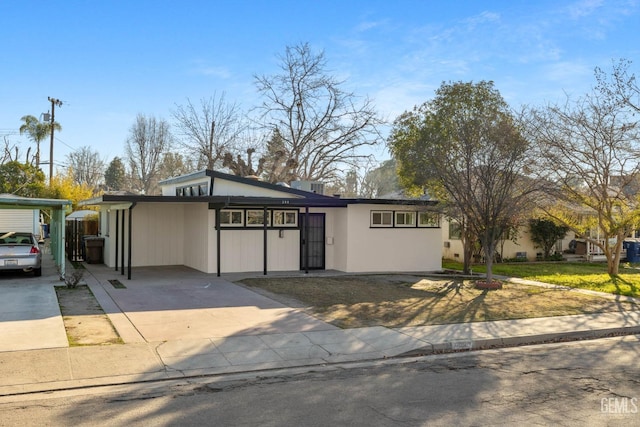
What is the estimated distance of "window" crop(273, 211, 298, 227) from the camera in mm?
18516

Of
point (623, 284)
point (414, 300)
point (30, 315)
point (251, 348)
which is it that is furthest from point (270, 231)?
point (623, 284)

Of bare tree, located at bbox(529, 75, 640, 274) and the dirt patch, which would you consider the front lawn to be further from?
the dirt patch

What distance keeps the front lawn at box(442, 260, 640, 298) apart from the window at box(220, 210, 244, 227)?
30.9 feet

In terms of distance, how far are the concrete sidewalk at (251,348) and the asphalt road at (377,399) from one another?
41 cm

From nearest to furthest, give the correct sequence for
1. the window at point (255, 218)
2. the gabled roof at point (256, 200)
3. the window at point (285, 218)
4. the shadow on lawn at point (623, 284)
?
the gabled roof at point (256, 200)
the shadow on lawn at point (623, 284)
the window at point (255, 218)
the window at point (285, 218)

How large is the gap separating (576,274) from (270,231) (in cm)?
1143

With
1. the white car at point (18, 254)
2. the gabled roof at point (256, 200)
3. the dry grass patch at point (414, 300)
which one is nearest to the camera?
the dry grass patch at point (414, 300)

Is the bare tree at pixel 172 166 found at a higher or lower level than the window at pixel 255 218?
higher

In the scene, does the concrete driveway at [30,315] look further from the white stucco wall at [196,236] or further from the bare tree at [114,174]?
the bare tree at [114,174]

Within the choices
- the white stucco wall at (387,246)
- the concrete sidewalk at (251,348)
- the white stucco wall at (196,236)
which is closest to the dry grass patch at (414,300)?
the concrete sidewalk at (251,348)

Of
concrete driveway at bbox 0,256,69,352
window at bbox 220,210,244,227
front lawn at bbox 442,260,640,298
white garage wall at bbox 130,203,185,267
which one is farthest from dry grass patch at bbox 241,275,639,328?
white garage wall at bbox 130,203,185,267

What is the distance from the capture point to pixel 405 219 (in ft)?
64.1

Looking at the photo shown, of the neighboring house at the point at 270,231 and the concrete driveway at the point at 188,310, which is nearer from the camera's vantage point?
the concrete driveway at the point at 188,310

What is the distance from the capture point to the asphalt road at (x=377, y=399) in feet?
17.6
